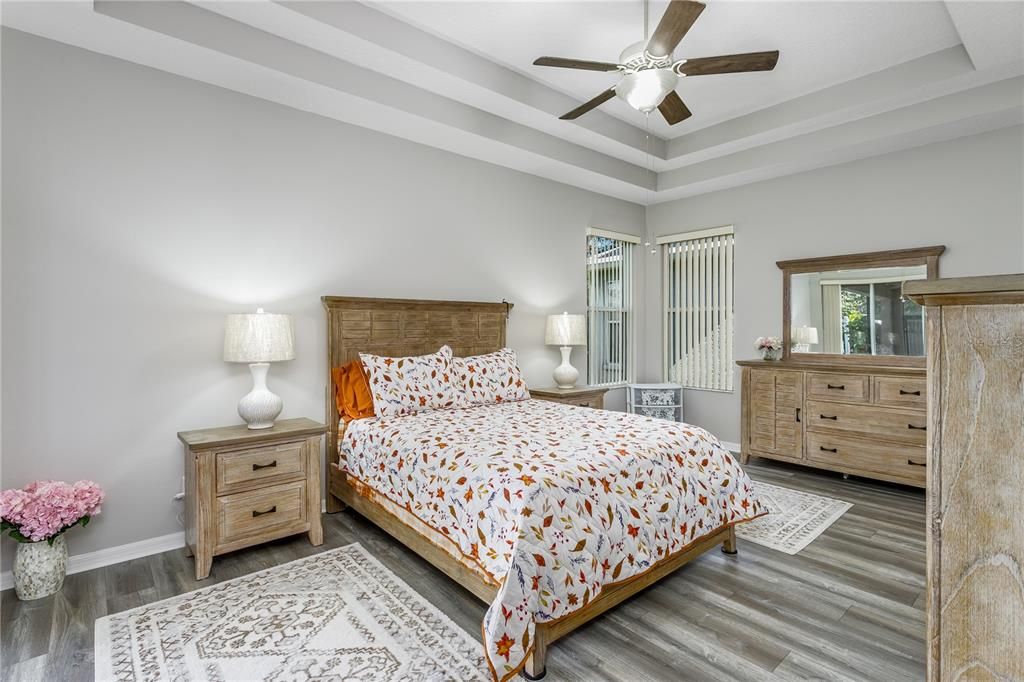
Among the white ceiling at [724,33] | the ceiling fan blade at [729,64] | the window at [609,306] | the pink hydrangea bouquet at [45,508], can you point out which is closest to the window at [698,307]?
the window at [609,306]

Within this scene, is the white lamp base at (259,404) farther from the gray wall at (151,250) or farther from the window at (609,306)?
the window at (609,306)

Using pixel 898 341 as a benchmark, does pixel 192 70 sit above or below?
above

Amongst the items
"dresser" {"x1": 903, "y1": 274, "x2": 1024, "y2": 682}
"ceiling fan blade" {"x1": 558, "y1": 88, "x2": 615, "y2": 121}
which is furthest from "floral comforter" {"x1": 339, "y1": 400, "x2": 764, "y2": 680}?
"ceiling fan blade" {"x1": 558, "y1": 88, "x2": 615, "y2": 121}

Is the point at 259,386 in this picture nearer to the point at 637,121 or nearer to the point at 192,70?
the point at 192,70

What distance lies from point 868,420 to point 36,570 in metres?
5.31

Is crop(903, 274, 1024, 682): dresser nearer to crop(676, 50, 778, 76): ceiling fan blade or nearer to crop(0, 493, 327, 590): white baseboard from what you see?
crop(676, 50, 778, 76): ceiling fan blade

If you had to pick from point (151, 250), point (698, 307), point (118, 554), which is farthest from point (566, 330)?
point (118, 554)

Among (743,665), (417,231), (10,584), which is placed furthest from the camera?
(417,231)

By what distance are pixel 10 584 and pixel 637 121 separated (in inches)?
204

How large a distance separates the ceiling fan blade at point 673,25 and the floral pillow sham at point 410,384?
7.74 feet

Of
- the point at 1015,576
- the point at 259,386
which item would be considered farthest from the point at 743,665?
the point at 259,386

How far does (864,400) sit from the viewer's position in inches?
161

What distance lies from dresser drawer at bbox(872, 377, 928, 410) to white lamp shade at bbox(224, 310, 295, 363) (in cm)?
431

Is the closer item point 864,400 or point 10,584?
point 10,584
